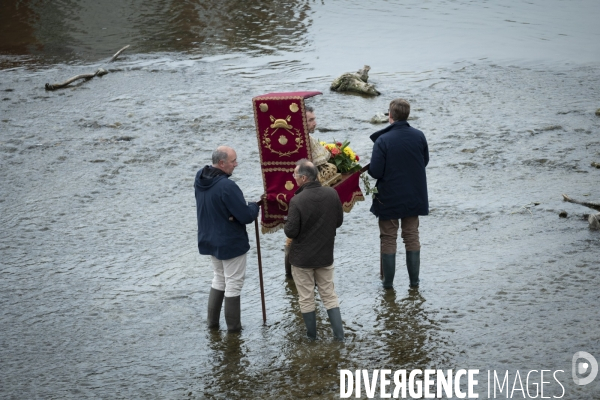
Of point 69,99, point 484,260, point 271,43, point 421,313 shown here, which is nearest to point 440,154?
point 484,260

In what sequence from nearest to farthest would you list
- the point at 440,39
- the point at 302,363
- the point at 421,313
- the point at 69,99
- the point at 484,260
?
the point at 302,363 → the point at 421,313 → the point at 484,260 → the point at 69,99 → the point at 440,39

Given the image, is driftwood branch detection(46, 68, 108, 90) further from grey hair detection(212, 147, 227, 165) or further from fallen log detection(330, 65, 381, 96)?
grey hair detection(212, 147, 227, 165)

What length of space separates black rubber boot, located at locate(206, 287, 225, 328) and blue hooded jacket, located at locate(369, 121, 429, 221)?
1937mm

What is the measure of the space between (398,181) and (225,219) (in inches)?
77.2

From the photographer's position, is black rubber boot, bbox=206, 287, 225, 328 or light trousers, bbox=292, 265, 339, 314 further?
black rubber boot, bbox=206, 287, 225, 328

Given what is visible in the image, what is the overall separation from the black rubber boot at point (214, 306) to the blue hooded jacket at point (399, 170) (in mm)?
1937

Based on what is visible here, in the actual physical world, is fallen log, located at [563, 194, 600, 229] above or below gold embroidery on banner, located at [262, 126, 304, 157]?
below

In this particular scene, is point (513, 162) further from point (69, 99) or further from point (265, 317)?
point (69, 99)

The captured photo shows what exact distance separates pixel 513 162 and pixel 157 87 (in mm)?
8734

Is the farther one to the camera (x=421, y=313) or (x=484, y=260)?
(x=484, y=260)

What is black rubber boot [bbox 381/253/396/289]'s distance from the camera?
8094mm

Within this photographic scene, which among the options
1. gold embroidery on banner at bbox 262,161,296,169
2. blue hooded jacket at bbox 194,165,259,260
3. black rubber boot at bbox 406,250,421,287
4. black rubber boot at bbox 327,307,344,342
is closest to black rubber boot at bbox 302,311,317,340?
black rubber boot at bbox 327,307,344,342

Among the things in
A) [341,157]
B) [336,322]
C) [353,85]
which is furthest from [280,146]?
[353,85]

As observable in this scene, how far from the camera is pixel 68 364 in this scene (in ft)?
22.9
